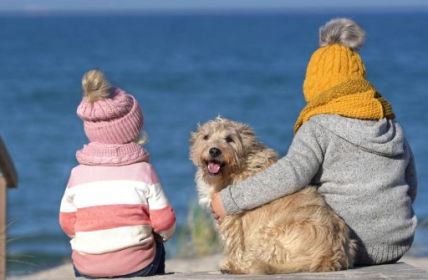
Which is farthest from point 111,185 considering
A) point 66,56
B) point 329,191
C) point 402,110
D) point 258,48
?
point 258,48

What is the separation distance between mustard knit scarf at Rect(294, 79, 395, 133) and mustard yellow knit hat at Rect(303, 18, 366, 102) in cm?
6

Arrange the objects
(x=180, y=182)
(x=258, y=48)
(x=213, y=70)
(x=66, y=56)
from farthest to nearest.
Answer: (x=258, y=48) < (x=66, y=56) < (x=213, y=70) < (x=180, y=182)

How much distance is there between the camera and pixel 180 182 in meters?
20.4

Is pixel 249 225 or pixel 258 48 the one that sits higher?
pixel 258 48

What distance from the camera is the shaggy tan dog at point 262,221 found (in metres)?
5.54

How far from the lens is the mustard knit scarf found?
578 centimetres

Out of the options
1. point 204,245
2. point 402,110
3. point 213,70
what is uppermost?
point 213,70

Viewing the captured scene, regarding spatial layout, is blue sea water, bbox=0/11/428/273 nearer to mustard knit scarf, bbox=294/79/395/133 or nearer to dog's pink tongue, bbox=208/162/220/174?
dog's pink tongue, bbox=208/162/220/174

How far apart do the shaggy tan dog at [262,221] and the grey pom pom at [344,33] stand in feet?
2.13

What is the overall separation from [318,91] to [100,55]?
52.8 m

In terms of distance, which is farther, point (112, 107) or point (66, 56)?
point (66, 56)

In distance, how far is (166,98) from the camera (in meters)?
35.7

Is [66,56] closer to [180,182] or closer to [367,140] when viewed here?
[180,182]

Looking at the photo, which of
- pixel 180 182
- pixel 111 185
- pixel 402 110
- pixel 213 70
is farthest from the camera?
pixel 213 70
